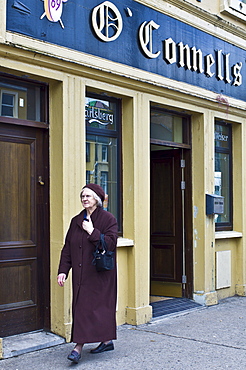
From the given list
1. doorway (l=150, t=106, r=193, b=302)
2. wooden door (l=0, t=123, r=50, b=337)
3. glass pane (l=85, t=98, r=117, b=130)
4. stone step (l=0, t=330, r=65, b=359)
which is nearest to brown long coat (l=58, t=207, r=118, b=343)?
stone step (l=0, t=330, r=65, b=359)

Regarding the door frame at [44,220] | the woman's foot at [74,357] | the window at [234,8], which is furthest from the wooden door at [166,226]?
the woman's foot at [74,357]

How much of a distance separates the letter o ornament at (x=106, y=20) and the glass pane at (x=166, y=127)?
1.48m

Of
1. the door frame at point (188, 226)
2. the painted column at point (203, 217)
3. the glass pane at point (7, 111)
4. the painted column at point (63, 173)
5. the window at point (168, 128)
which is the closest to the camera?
the glass pane at point (7, 111)

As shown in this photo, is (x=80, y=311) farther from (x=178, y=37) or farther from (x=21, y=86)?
(x=178, y=37)

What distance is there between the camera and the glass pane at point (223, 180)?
9.21 m

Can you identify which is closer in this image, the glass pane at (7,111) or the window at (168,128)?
the glass pane at (7,111)

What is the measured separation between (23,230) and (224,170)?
4.43 metres

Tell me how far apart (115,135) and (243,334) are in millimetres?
3033

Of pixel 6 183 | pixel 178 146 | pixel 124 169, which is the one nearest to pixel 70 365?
pixel 6 183

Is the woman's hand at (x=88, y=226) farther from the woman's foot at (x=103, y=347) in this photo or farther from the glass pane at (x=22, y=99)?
the glass pane at (x=22, y=99)

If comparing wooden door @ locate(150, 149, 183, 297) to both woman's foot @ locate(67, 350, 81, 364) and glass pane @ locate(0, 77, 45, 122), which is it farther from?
woman's foot @ locate(67, 350, 81, 364)

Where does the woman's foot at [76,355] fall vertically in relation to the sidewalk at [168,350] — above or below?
above

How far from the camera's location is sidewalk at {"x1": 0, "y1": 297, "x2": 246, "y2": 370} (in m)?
5.25

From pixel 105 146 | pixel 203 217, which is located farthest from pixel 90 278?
pixel 203 217
